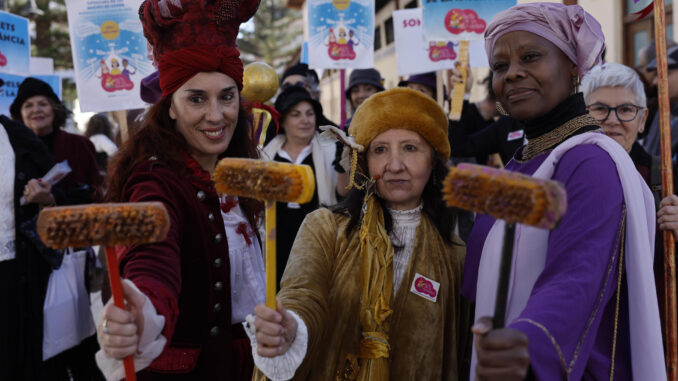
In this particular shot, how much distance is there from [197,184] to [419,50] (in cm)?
439

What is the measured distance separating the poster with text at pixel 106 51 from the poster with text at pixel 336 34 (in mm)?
1791

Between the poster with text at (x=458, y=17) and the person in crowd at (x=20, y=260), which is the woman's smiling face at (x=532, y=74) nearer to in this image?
the poster with text at (x=458, y=17)

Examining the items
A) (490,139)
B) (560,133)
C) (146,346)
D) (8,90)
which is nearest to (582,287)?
(560,133)

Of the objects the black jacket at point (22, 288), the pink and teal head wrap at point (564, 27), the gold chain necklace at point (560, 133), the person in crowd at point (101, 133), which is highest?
the person in crowd at point (101, 133)

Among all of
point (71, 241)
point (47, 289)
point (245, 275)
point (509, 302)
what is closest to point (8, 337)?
point (47, 289)

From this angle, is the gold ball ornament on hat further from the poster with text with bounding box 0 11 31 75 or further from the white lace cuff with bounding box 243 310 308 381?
the white lace cuff with bounding box 243 310 308 381

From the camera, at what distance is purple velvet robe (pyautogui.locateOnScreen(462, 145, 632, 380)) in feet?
4.84

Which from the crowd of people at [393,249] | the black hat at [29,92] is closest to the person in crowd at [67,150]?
the black hat at [29,92]

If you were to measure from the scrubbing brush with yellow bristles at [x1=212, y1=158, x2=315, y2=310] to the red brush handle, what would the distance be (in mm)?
349

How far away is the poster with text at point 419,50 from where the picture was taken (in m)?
5.83

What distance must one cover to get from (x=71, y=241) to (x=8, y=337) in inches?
132

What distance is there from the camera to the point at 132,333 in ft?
4.77

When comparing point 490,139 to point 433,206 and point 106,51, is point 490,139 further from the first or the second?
point 106,51

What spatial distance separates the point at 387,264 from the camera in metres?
2.24
